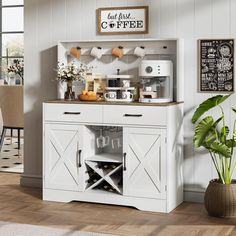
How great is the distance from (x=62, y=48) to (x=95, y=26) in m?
0.37

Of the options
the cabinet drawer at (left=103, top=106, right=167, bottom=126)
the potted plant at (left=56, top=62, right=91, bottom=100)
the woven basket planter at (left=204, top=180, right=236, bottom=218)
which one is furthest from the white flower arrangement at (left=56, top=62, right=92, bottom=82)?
the woven basket planter at (left=204, top=180, right=236, bottom=218)

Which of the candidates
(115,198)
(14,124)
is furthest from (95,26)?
(14,124)

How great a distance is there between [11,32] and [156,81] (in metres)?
4.82

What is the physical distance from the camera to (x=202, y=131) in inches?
176

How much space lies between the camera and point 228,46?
4.70m

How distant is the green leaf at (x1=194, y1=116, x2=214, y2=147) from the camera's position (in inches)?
175

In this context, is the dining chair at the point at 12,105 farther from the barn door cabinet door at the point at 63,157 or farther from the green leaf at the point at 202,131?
the green leaf at the point at 202,131

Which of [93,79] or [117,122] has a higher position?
[93,79]

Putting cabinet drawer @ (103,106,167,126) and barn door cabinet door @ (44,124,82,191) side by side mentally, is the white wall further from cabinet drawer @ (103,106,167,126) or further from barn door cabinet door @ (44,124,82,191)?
barn door cabinet door @ (44,124,82,191)

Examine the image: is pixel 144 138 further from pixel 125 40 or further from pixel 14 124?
pixel 14 124

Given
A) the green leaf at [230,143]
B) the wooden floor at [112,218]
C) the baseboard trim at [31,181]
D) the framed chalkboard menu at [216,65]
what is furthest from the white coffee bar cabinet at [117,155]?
the baseboard trim at [31,181]

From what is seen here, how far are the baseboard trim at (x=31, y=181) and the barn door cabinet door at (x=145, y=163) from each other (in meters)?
1.20

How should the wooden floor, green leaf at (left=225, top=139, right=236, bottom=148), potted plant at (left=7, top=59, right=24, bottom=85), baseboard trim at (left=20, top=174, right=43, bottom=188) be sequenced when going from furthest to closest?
1. potted plant at (left=7, top=59, right=24, bottom=85)
2. baseboard trim at (left=20, top=174, right=43, bottom=188)
3. green leaf at (left=225, top=139, right=236, bottom=148)
4. the wooden floor

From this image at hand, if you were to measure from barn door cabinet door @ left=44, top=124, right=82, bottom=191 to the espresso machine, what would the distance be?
2.17 feet
